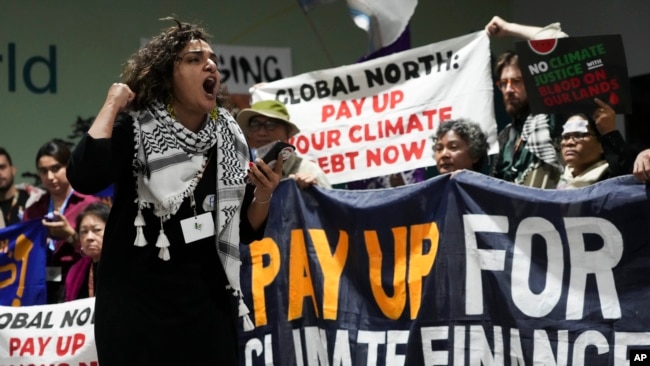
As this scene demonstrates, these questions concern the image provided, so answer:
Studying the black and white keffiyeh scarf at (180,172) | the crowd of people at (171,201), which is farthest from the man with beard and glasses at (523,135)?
the black and white keffiyeh scarf at (180,172)

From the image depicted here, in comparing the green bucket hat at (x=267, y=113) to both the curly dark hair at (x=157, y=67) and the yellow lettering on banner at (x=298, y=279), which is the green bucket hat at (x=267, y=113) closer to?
the yellow lettering on banner at (x=298, y=279)

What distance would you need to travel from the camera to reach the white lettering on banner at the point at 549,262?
4199 mm

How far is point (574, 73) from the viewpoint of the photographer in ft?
15.2

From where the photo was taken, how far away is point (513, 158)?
17.7 feet

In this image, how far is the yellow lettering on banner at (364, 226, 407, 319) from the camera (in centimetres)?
468

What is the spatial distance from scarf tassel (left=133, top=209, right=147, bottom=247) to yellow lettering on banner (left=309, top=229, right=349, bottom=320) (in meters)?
A: 1.68

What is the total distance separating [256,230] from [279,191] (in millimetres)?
1489

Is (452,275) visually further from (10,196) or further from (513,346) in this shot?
(10,196)

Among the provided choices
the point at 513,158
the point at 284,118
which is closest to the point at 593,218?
the point at 513,158

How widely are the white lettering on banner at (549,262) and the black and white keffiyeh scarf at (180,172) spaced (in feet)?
4.32

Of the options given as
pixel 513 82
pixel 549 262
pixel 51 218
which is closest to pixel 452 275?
pixel 549 262

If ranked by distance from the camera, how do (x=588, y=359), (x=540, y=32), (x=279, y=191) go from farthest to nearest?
(x=540, y=32) < (x=279, y=191) < (x=588, y=359)

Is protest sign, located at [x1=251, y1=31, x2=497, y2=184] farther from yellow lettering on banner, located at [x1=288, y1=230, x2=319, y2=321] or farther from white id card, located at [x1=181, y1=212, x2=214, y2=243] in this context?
white id card, located at [x1=181, y1=212, x2=214, y2=243]

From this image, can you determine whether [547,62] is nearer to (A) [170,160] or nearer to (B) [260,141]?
(B) [260,141]
